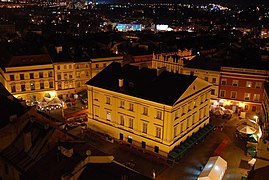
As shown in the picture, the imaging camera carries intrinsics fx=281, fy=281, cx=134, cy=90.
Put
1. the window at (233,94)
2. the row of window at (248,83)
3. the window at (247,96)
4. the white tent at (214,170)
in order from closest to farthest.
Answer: the white tent at (214,170) → the row of window at (248,83) → the window at (247,96) → the window at (233,94)

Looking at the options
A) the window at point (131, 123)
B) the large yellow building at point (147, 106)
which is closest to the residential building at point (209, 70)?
the large yellow building at point (147, 106)

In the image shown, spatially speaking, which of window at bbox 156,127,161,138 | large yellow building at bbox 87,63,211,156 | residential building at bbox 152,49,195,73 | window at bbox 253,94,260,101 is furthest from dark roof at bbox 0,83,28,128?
window at bbox 253,94,260,101

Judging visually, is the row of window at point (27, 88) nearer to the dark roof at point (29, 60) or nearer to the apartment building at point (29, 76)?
the apartment building at point (29, 76)

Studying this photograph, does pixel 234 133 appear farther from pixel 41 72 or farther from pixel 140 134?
pixel 41 72

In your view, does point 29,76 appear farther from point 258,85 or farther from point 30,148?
point 258,85

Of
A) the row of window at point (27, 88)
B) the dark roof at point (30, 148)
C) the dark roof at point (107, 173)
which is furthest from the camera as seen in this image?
the row of window at point (27, 88)

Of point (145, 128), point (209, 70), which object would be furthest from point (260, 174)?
point (209, 70)

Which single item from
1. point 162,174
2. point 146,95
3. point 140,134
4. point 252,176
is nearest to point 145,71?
point 146,95
